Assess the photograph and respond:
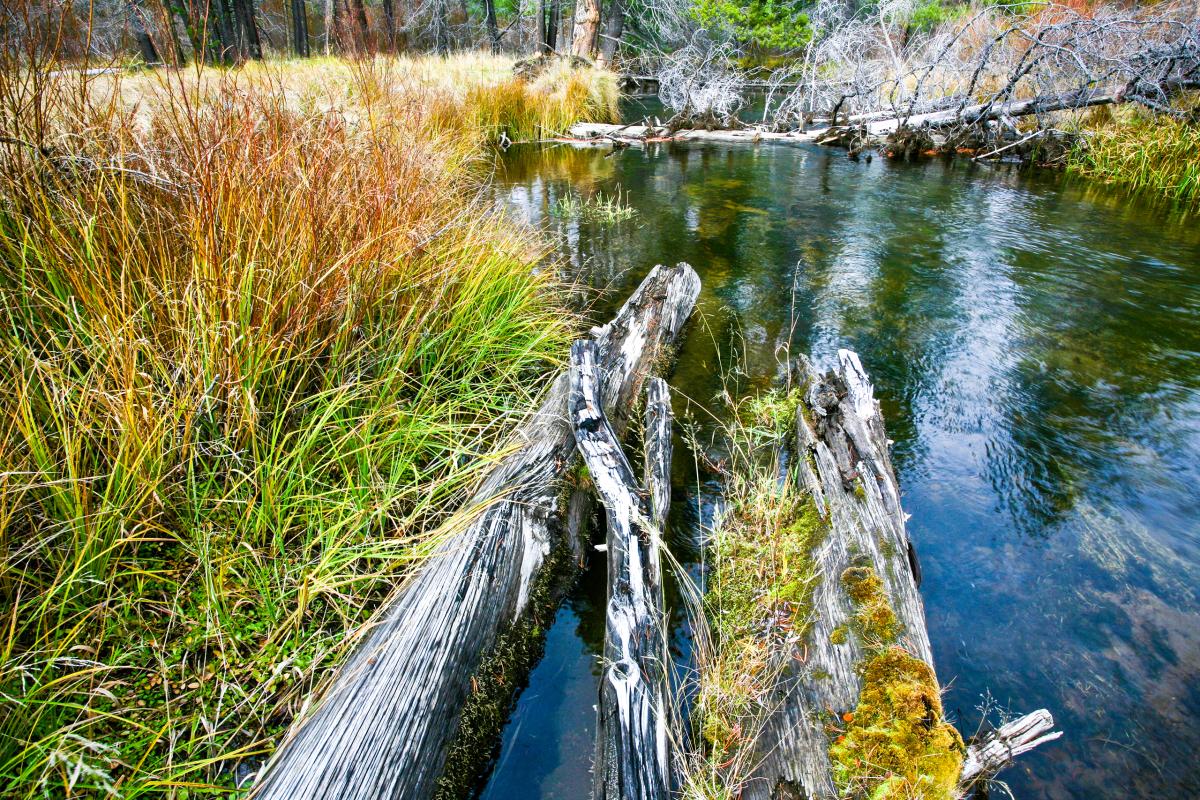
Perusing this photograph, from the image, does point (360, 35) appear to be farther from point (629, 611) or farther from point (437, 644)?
point (629, 611)

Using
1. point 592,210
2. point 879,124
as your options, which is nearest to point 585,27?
point 879,124

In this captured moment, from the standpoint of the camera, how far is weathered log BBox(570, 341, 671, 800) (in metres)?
1.64

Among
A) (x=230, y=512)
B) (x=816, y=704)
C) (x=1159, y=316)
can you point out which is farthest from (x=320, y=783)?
(x=1159, y=316)

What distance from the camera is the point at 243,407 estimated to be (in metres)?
2.05

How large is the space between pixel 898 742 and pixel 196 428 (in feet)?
7.60

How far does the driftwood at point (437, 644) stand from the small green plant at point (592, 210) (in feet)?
15.1

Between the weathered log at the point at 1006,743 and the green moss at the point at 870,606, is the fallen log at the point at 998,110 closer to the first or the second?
the green moss at the point at 870,606

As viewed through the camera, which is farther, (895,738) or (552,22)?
(552,22)

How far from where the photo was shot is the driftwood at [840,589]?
1.63 meters

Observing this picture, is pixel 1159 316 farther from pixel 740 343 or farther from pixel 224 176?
pixel 224 176

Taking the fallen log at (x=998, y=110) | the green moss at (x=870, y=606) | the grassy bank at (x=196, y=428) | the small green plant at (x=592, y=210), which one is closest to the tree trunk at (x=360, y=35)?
the grassy bank at (x=196, y=428)

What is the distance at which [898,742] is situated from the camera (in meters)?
1.59

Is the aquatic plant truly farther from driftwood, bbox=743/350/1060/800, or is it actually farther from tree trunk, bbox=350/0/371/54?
tree trunk, bbox=350/0/371/54

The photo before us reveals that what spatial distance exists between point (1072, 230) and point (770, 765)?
793 cm
